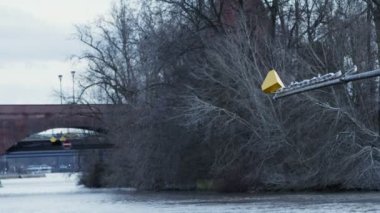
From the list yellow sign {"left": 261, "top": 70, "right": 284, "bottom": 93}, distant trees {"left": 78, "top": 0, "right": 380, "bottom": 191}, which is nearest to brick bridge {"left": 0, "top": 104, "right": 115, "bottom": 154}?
distant trees {"left": 78, "top": 0, "right": 380, "bottom": 191}

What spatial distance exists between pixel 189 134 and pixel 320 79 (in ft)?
109

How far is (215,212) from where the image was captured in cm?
2756

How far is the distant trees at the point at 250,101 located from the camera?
40.5 metres

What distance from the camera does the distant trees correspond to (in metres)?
40.5

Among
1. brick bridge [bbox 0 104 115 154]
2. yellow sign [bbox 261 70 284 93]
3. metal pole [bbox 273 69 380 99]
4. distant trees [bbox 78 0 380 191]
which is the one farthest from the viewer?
brick bridge [bbox 0 104 115 154]

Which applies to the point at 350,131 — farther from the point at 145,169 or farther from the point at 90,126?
the point at 90,126

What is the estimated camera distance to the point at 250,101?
42.6m

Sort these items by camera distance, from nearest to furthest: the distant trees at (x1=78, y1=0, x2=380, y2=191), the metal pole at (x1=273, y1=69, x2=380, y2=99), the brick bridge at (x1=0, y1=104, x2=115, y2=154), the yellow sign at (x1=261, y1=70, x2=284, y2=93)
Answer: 1. the metal pole at (x1=273, y1=69, x2=380, y2=99)
2. the yellow sign at (x1=261, y1=70, x2=284, y2=93)
3. the distant trees at (x1=78, y1=0, x2=380, y2=191)
4. the brick bridge at (x1=0, y1=104, x2=115, y2=154)

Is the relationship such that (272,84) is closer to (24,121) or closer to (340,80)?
(340,80)

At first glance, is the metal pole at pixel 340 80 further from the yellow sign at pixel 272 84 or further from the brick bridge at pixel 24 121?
the brick bridge at pixel 24 121

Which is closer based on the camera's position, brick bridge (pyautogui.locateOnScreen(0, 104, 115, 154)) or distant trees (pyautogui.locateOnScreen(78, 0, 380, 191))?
distant trees (pyautogui.locateOnScreen(78, 0, 380, 191))

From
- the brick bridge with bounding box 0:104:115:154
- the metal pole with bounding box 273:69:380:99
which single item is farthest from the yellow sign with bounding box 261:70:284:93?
the brick bridge with bounding box 0:104:115:154

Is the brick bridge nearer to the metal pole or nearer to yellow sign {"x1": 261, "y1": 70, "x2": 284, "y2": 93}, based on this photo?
the metal pole

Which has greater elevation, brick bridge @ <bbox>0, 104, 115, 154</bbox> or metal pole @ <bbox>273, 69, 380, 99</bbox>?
brick bridge @ <bbox>0, 104, 115, 154</bbox>
